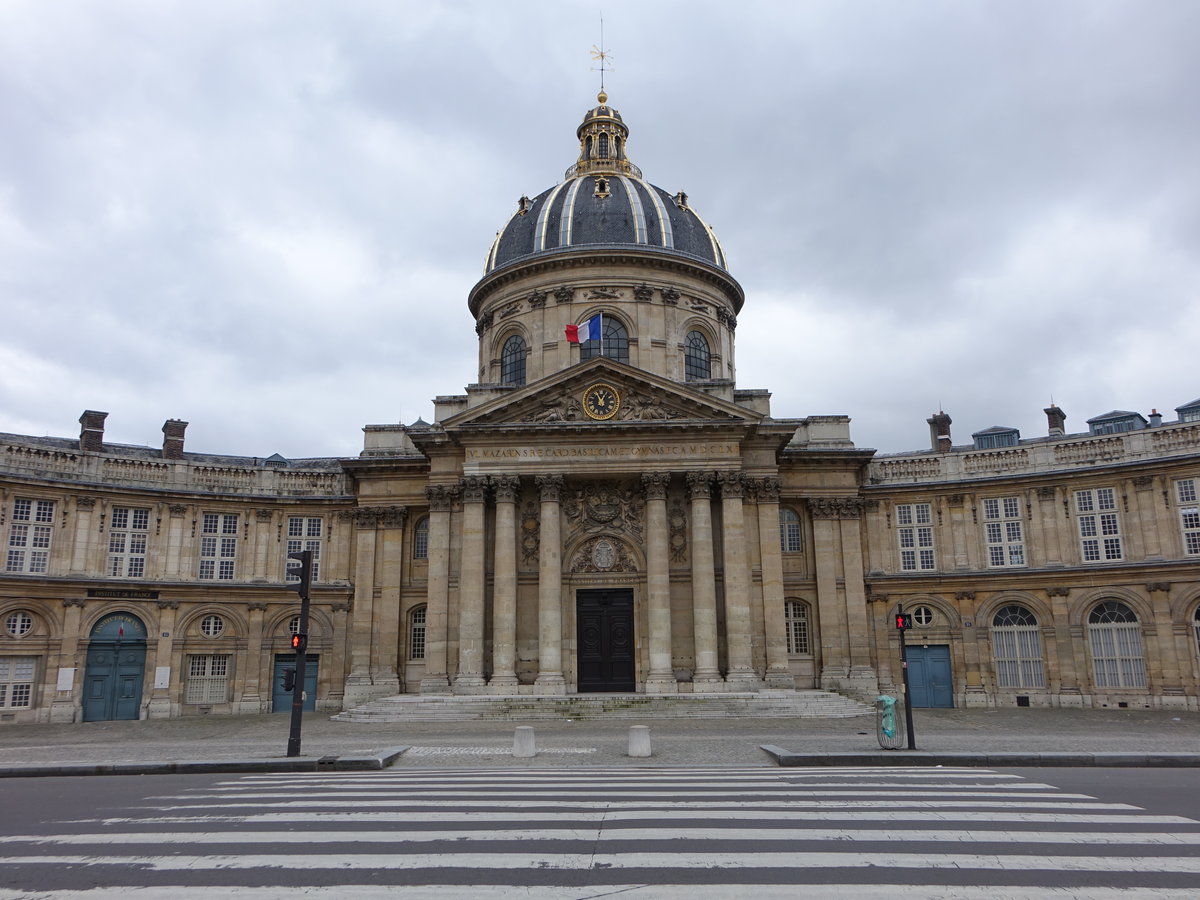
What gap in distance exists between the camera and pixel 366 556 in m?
39.1

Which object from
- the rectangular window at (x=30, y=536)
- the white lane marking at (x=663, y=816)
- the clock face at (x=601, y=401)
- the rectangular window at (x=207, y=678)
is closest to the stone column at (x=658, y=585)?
the clock face at (x=601, y=401)

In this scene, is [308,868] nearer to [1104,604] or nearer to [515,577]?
[515,577]

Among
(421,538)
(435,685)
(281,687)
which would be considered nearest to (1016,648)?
(435,685)

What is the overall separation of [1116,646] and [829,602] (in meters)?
10.8

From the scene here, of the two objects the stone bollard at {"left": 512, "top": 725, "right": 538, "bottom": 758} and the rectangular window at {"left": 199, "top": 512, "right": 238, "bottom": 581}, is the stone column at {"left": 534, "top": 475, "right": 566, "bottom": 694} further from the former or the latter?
the rectangular window at {"left": 199, "top": 512, "right": 238, "bottom": 581}

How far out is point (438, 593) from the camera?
36.2 metres

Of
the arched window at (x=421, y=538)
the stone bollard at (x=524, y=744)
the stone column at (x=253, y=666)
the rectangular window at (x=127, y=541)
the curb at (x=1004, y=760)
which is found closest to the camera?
the curb at (x=1004, y=760)

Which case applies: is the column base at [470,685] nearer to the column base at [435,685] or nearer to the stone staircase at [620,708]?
the column base at [435,685]

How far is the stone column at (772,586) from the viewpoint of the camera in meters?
34.4

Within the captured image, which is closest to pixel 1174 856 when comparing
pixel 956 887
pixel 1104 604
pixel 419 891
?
pixel 956 887

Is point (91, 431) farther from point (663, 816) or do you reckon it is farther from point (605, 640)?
point (663, 816)

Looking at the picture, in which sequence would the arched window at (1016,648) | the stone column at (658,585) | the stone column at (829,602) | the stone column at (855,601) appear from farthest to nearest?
1. the arched window at (1016,648)
2. the stone column at (829,602)
3. the stone column at (855,601)
4. the stone column at (658,585)

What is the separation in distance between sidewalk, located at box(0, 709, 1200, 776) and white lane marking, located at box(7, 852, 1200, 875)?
8346mm

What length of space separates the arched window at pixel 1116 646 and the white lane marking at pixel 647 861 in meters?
29.7
